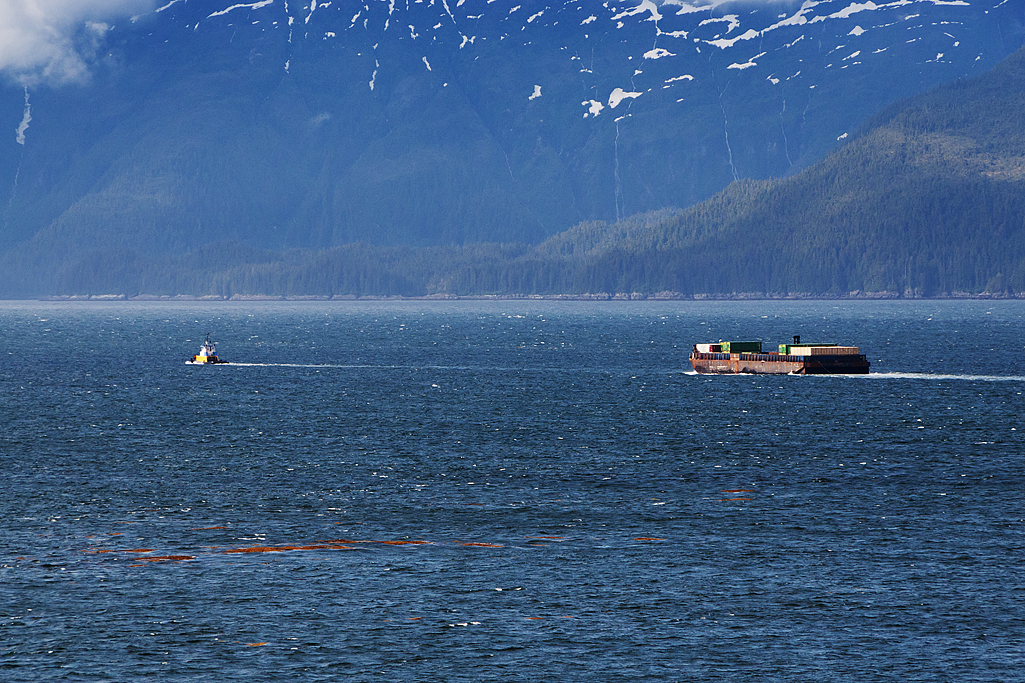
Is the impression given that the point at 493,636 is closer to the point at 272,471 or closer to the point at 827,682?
the point at 827,682

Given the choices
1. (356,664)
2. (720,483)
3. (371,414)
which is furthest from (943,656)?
(371,414)

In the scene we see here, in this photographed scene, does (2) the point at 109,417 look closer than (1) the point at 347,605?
No

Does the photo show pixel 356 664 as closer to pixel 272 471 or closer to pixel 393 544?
pixel 393 544

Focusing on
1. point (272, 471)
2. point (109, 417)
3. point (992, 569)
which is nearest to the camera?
point (992, 569)

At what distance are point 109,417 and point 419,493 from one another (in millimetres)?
63056

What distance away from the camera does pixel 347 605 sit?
192ft

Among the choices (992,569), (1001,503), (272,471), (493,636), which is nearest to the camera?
(493,636)

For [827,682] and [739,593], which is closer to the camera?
[827,682]

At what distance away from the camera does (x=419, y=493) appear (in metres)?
89.0

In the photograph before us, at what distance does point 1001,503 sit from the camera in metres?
83.2

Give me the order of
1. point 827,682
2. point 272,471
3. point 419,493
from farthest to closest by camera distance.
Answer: point 272,471 → point 419,493 → point 827,682

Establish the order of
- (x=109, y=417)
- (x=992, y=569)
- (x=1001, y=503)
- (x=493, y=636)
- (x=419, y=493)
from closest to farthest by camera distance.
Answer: (x=493, y=636) → (x=992, y=569) → (x=1001, y=503) → (x=419, y=493) → (x=109, y=417)

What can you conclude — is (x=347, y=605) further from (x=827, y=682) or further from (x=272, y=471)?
(x=272, y=471)

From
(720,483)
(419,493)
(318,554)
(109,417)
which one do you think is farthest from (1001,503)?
(109,417)
